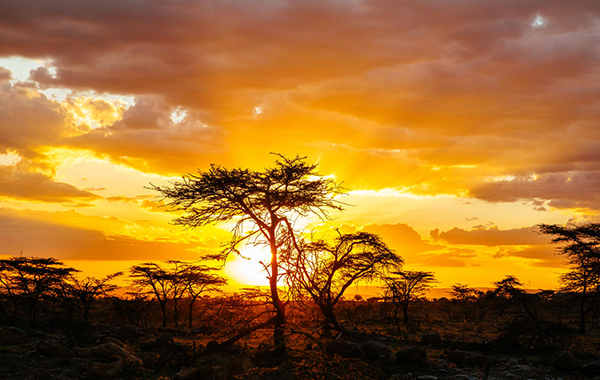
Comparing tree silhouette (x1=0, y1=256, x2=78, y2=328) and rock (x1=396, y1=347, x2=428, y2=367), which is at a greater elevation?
tree silhouette (x1=0, y1=256, x2=78, y2=328)

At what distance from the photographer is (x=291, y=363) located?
17891 mm

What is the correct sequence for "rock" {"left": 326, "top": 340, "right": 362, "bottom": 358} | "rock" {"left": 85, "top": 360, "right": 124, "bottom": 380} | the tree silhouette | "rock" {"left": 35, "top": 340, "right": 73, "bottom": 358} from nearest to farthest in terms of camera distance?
"rock" {"left": 85, "top": 360, "right": 124, "bottom": 380}, "rock" {"left": 326, "top": 340, "right": 362, "bottom": 358}, "rock" {"left": 35, "top": 340, "right": 73, "bottom": 358}, the tree silhouette

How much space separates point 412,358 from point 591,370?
6039mm

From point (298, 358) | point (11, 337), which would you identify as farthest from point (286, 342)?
point (11, 337)

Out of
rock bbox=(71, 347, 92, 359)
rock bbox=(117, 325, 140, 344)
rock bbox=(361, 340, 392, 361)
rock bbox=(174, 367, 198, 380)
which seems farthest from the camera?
rock bbox=(117, 325, 140, 344)

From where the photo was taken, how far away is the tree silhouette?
36.3 m

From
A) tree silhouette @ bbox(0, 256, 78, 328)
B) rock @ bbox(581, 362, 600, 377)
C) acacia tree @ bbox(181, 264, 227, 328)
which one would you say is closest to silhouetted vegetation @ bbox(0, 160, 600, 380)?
rock @ bbox(581, 362, 600, 377)

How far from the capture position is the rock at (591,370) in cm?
1534

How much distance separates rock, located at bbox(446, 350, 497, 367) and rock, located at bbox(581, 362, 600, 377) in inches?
132

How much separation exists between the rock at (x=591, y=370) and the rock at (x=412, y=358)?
5.37m

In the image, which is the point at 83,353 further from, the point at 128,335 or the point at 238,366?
the point at 238,366

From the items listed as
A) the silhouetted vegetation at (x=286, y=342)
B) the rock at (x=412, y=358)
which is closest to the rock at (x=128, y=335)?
the silhouetted vegetation at (x=286, y=342)

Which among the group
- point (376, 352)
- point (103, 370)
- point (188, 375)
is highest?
point (103, 370)

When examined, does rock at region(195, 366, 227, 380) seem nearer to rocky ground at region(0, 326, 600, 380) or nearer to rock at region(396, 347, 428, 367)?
rocky ground at region(0, 326, 600, 380)
